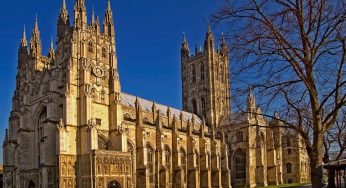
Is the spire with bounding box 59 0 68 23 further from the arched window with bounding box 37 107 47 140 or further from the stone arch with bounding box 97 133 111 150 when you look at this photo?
the stone arch with bounding box 97 133 111 150

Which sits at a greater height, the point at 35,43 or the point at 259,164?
the point at 35,43

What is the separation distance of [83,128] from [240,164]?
39.2 meters

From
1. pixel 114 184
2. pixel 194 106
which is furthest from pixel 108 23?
pixel 194 106

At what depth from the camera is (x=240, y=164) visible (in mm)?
80500

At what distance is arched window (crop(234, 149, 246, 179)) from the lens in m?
79.6

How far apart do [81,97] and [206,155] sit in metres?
28.2

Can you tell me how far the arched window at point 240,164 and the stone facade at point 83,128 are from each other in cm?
1218

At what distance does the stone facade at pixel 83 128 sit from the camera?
50.2 metres

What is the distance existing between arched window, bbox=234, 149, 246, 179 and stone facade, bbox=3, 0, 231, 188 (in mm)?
12178

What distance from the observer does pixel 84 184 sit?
161 ft

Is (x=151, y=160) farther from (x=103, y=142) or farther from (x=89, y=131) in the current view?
(x=89, y=131)

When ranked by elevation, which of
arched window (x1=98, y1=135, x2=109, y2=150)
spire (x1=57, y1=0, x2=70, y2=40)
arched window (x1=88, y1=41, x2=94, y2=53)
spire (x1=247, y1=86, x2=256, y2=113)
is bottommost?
arched window (x1=98, y1=135, x2=109, y2=150)

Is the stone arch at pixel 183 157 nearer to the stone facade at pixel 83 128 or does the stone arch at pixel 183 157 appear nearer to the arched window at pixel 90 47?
the stone facade at pixel 83 128

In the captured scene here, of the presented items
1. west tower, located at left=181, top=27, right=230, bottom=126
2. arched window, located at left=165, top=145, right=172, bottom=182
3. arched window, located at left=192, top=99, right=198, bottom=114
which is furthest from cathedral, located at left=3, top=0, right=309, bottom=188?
arched window, located at left=192, top=99, right=198, bottom=114
